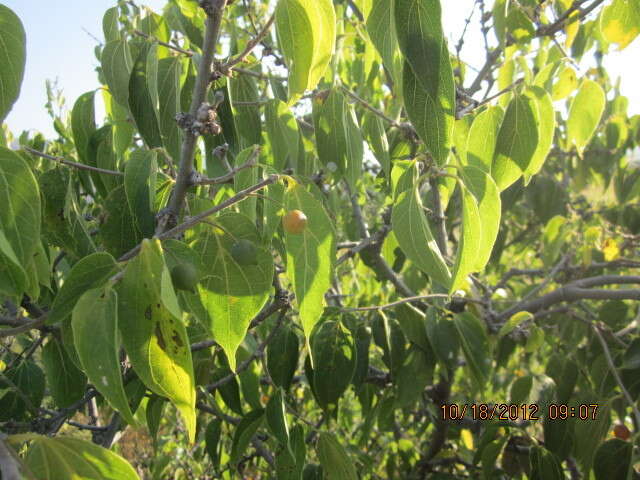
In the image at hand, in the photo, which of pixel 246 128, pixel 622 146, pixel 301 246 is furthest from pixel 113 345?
pixel 622 146

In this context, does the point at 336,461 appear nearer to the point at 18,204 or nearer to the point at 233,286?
the point at 233,286

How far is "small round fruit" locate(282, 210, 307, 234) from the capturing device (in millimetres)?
932

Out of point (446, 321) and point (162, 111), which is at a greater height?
point (162, 111)

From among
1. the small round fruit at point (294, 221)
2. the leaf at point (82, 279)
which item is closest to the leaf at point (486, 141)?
the small round fruit at point (294, 221)

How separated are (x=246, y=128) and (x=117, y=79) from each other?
0.33 metres

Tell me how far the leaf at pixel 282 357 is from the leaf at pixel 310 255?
0.72 metres

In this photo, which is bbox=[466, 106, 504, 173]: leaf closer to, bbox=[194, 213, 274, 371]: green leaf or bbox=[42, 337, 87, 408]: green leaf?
bbox=[194, 213, 274, 371]: green leaf

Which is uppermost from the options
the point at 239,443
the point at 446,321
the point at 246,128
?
the point at 246,128

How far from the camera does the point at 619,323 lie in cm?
264

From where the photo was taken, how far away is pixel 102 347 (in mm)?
694

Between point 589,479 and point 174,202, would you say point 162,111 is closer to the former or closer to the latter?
point 174,202

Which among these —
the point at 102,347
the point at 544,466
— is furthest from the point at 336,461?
the point at 102,347

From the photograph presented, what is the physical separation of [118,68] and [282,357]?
2.97ft

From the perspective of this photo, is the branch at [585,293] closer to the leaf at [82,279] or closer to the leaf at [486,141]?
the leaf at [486,141]
